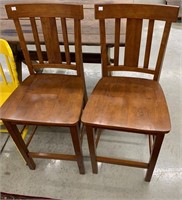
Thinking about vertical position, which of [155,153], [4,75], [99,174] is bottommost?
[99,174]

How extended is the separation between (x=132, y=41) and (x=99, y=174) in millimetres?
955

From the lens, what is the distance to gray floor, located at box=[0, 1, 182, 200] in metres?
1.36

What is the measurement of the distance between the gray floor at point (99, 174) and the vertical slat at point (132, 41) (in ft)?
2.29

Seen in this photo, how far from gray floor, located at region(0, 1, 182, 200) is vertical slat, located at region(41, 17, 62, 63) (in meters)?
0.71

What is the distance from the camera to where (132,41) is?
1.22 meters

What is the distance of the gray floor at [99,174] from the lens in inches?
53.6

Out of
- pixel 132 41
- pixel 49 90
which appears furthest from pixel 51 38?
pixel 132 41

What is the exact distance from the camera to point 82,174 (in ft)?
4.80

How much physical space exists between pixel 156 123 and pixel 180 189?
2.10 feet

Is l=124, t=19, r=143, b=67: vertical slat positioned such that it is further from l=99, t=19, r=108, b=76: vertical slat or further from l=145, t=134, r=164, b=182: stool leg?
l=145, t=134, r=164, b=182: stool leg

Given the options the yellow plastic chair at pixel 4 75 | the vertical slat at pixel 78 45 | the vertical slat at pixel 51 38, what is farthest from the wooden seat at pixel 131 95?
the yellow plastic chair at pixel 4 75

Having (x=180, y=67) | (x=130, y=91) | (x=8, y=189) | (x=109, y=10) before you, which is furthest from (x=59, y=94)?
(x=180, y=67)

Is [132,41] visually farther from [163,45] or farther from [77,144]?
[77,144]

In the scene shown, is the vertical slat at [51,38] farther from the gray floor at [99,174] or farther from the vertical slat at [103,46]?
the gray floor at [99,174]
